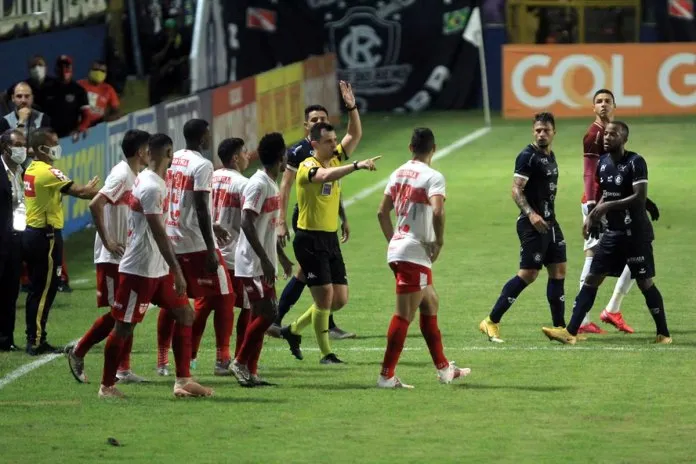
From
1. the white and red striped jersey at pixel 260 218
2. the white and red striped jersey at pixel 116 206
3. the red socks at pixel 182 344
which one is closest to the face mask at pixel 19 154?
the white and red striped jersey at pixel 116 206

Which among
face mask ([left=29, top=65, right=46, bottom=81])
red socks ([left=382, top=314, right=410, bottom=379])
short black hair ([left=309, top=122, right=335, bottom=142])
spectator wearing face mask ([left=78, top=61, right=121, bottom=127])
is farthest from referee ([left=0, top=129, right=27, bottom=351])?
spectator wearing face mask ([left=78, top=61, right=121, bottom=127])

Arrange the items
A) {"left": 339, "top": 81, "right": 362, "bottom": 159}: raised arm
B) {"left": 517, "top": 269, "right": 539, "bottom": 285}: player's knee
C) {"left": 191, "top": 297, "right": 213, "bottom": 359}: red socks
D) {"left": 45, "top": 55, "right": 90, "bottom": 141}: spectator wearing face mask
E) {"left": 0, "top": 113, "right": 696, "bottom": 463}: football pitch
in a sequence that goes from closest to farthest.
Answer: {"left": 0, "top": 113, "right": 696, "bottom": 463}: football pitch, {"left": 191, "top": 297, "right": 213, "bottom": 359}: red socks, {"left": 339, "top": 81, "right": 362, "bottom": 159}: raised arm, {"left": 517, "top": 269, "right": 539, "bottom": 285}: player's knee, {"left": 45, "top": 55, "right": 90, "bottom": 141}: spectator wearing face mask

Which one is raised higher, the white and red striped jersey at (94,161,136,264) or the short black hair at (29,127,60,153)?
the short black hair at (29,127,60,153)

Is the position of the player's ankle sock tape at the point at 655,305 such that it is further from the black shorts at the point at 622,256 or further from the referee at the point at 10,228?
the referee at the point at 10,228

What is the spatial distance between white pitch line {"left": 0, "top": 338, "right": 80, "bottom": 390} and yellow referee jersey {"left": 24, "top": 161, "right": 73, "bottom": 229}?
1218 mm

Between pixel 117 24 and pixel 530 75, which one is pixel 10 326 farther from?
pixel 117 24

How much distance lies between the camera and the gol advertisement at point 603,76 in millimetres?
33125

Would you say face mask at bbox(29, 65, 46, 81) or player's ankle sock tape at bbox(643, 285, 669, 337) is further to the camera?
face mask at bbox(29, 65, 46, 81)

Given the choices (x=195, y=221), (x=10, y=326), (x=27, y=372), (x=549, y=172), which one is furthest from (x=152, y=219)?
(x=549, y=172)

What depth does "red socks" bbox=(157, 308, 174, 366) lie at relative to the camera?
12.0m

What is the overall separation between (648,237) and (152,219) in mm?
4569

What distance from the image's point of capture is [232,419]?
10555mm

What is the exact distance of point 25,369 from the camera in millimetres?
12594

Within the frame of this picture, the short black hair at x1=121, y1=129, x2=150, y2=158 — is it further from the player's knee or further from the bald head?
the bald head
